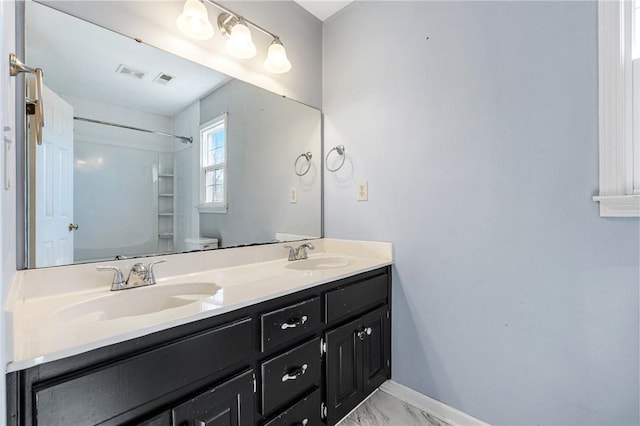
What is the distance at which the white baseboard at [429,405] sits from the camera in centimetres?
145

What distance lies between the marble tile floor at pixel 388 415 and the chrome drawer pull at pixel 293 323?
0.73 metres

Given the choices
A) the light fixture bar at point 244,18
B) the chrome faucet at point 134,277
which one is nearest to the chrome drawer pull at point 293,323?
the chrome faucet at point 134,277

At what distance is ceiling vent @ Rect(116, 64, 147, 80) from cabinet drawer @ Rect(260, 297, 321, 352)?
1.16 metres

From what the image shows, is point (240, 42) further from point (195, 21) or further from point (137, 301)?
point (137, 301)

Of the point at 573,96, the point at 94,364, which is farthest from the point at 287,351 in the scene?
the point at 573,96

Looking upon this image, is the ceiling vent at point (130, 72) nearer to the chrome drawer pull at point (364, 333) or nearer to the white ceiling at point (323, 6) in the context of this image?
the white ceiling at point (323, 6)

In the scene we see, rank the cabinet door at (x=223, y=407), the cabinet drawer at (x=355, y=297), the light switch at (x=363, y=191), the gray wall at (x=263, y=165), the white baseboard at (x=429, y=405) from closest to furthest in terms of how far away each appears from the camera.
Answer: the cabinet door at (x=223, y=407) → the cabinet drawer at (x=355, y=297) → the white baseboard at (x=429, y=405) → the gray wall at (x=263, y=165) → the light switch at (x=363, y=191)

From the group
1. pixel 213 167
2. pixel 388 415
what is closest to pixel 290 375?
pixel 388 415

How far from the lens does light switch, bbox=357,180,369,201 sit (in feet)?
6.07

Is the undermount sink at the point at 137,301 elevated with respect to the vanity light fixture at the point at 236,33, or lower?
lower

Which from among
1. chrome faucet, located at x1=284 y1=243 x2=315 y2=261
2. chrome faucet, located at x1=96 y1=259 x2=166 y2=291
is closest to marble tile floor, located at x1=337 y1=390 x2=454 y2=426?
chrome faucet, located at x1=284 y1=243 x2=315 y2=261

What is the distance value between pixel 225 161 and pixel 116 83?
55 centimetres

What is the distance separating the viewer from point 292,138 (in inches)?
76.9

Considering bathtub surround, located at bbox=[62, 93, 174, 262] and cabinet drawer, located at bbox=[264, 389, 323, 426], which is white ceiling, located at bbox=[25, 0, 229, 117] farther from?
cabinet drawer, located at bbox=[264, 389, 323, 426]
